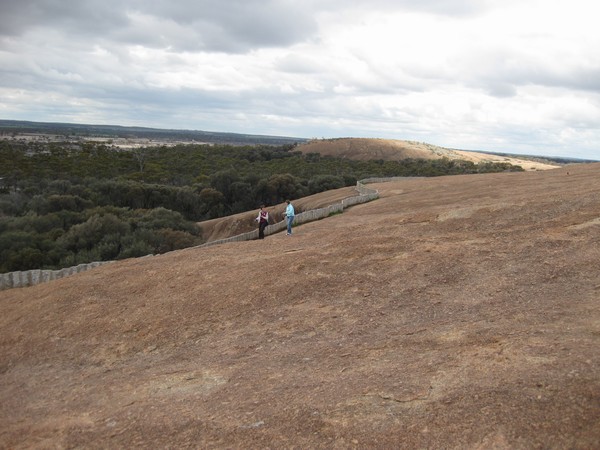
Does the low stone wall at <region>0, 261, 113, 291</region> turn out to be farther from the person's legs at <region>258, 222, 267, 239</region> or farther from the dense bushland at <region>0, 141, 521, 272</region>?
the person's legs at <region>258, 222, 267, 239</region>

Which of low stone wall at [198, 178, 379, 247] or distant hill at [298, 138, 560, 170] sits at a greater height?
distant hill at [298, 138, 560, 170]

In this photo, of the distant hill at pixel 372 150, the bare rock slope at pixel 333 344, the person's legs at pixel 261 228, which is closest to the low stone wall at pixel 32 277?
the bare rock slope at pixel 333 344

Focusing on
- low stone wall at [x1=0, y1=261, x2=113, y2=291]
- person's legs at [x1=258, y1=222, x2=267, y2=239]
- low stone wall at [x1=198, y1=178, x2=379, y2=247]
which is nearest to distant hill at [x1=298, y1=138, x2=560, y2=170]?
low stone wall at [x1=198, y1=178, x2=379, y2=247]

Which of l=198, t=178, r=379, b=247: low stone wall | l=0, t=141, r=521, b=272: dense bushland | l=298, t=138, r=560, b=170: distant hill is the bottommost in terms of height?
l=0, t=141, r=521, b=272: dense bushland

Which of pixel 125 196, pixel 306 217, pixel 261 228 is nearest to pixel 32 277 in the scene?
pixel 261 228

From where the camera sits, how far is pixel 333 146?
375ft

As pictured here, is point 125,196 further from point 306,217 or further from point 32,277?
point 32,277

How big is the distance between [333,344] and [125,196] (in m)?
42.6

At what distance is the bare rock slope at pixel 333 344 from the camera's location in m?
6.74

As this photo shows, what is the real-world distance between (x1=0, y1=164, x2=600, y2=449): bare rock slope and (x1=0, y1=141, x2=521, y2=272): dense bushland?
412 inches

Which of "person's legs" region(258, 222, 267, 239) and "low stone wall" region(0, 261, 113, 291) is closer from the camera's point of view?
"low stone wall" region(0, 261, 113, 291)

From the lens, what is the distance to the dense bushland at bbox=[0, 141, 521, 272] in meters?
26.7

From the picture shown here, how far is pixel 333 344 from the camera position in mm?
9672

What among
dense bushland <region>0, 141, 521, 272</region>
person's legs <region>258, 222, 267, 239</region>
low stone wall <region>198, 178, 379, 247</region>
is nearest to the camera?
person's legs <region>258, 222, 267, 239</region>
